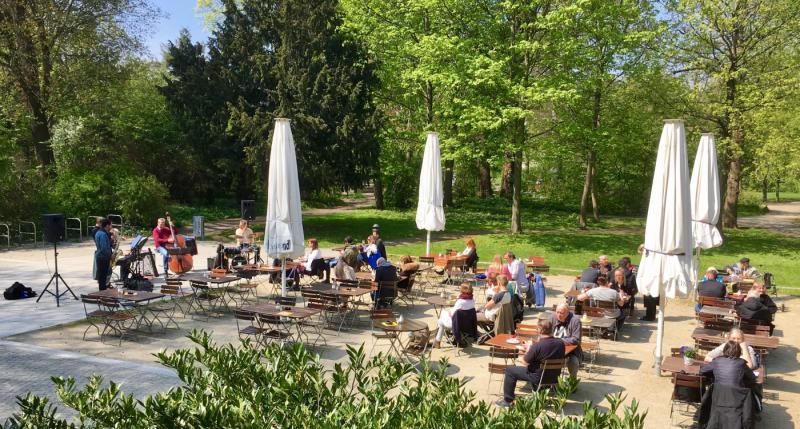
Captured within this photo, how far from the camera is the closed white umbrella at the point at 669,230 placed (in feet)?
31.7

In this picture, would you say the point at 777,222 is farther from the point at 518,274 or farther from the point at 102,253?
the point at 102,253

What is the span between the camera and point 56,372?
31.2ft

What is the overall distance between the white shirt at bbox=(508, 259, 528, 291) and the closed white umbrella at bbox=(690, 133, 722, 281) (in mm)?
4342

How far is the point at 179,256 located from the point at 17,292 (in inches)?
155

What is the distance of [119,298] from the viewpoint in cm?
1140

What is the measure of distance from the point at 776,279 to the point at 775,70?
36.9 ft

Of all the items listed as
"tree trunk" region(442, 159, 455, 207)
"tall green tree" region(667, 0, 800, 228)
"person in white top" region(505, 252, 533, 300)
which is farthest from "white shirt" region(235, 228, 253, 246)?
"tall green tree" region(667, 0, 800, 228)

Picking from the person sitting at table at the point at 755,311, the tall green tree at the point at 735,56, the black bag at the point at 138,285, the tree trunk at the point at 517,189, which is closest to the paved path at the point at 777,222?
the tall green tree at the point at 735,56

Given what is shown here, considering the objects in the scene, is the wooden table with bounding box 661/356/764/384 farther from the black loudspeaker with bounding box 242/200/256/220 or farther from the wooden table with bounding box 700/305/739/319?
the black loudspeaker with bounding box 242/200/256/220

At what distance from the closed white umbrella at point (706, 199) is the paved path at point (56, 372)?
39.8 feet

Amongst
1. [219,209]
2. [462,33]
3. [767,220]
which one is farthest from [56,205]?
[767,220]

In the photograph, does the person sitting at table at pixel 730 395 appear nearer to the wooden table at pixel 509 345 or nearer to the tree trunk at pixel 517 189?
the wooden table at pixel 509 345

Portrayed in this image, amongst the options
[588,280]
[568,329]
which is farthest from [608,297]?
[568,329]

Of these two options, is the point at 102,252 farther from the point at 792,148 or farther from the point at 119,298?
the point at 792,148
